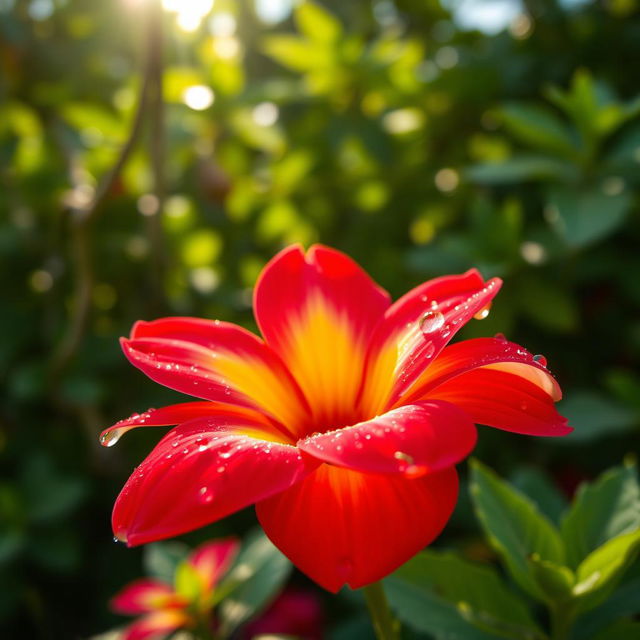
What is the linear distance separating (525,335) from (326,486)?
0.78 m

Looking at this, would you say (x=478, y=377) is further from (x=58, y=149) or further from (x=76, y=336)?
(x=58, y=149)

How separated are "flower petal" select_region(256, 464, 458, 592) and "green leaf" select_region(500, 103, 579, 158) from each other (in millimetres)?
670

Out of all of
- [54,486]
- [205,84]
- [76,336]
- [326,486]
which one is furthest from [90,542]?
[326,486]

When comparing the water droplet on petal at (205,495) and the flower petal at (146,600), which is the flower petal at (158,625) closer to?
the flower petal at (146,600)

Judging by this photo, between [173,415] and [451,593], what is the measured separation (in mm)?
249

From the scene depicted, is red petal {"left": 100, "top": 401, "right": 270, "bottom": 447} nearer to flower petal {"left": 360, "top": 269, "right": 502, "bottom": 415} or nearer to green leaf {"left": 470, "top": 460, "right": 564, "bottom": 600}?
flower petal {"left": 360, "top": 269, "right": 502, "bottom": 415}

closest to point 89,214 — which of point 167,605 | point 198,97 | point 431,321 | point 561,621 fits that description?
point 198,97

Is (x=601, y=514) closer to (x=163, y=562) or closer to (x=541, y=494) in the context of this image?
(x=541, y=494)

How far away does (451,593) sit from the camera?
51 cm

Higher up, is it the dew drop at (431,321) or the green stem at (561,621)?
the dew drop at (431,321)

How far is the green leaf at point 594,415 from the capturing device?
33.9 inches

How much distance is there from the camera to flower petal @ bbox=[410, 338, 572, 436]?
372mm

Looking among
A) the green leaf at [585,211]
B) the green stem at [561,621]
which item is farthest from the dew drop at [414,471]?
the green leaf at [585,211]

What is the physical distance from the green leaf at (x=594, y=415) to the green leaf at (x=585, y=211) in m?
0.21
